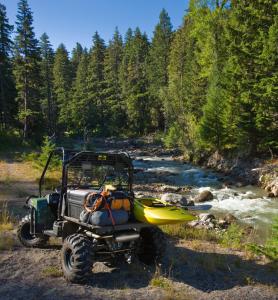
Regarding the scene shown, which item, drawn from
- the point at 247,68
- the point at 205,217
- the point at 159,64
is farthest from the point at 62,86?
the point at 205,217

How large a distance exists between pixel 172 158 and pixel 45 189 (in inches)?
924

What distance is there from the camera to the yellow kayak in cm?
595

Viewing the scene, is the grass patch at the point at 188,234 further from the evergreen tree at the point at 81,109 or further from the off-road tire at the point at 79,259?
the evergreen tree at the point at 81,109

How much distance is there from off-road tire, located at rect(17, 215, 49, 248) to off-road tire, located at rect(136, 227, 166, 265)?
7.02ft

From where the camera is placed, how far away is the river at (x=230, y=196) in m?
15.3

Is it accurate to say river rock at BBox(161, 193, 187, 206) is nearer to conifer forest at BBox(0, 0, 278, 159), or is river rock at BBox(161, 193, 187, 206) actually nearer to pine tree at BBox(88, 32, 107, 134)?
conifer forest at BBox(0, 0, 278, 159)

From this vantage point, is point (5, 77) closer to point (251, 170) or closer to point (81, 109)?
point (81, 109)

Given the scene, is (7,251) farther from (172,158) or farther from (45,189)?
(172,158)

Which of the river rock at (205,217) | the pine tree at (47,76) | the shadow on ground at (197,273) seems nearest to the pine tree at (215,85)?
the river rock at (205,217)

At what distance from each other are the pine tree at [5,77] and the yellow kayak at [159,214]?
33.0 metres

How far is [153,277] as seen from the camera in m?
6.49

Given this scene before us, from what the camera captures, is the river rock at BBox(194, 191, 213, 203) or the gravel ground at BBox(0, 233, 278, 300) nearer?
the gravel ground at BBox(0, 233, 278, 300)

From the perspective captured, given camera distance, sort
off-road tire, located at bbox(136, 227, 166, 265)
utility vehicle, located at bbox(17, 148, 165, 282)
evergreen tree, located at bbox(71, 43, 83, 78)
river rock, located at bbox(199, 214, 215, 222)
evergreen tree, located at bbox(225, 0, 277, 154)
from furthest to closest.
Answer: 1. evergreen tree, located at bbox(71, 43, 83, 78)
2. evergreen tree, located at bbox(225, 0, 277, 154)
3. river rock, located at bbox(199, 214, 215, 222)
4. off-road tire, located at bbox(136, 227, 166, 265)
5. utility vehicle, located at bbox(17, 148, 165, 282)

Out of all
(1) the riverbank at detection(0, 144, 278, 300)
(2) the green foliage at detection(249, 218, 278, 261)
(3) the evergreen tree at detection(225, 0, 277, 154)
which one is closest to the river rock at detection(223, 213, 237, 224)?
(1) the riverbank at detection(0, 144, 278, 300)
